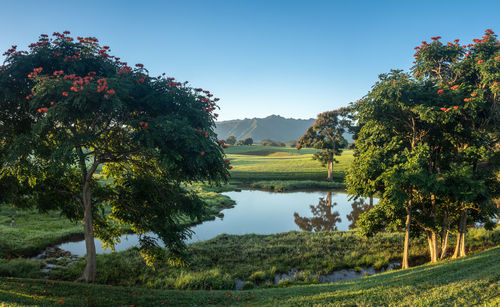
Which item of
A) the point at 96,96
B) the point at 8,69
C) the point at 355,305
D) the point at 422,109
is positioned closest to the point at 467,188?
the point at 422,109

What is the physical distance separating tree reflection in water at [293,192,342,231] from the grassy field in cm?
1625

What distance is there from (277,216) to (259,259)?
45.8 feet

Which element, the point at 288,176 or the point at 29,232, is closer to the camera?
the point at 29,232

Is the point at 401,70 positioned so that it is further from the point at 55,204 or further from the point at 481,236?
the point at 55,204

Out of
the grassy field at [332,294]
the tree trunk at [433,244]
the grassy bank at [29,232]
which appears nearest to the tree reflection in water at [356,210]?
the tree trunk at [433,244]

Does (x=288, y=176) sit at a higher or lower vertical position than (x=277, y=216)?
higher

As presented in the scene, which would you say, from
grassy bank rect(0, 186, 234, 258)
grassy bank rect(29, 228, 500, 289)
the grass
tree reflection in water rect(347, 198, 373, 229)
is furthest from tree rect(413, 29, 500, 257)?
the grass

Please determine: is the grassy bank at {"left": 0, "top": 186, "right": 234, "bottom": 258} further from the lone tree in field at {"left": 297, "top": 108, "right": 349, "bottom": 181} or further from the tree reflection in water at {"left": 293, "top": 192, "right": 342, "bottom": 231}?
the lone tree in field at {"left": 297, "top": 108, "right": 349, "bottom": 181}

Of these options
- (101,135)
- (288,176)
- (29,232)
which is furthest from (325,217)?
(29,232)

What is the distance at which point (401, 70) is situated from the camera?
14.4 m

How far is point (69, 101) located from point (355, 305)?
10.8 metres

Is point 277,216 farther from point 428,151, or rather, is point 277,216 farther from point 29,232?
point 29,232

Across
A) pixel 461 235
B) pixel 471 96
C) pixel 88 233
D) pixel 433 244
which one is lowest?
pixel 433 244

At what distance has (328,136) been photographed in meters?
54.1
